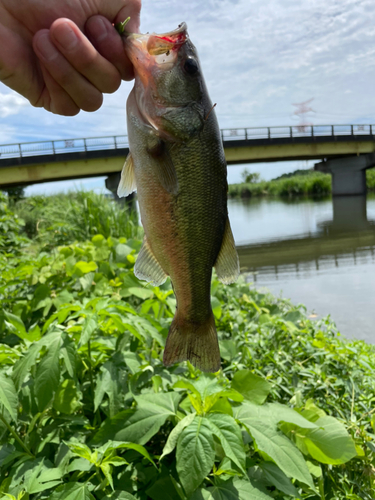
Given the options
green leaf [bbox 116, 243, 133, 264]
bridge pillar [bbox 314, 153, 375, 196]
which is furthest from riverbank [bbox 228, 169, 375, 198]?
green leaf [bbox 116, 243, 133, 264]

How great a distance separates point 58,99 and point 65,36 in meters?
0.40

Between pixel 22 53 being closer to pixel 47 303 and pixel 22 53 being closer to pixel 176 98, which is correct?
pixel 176 98

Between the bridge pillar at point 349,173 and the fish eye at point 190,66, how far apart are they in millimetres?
41161

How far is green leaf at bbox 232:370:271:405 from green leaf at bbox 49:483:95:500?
1.08m

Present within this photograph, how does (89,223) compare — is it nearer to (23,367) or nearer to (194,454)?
(23,367)

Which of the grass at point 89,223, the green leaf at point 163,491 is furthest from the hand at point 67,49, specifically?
the grass at point 89,223

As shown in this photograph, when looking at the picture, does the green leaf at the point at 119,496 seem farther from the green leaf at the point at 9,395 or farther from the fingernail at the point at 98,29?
the fingernail at the point at 98,29

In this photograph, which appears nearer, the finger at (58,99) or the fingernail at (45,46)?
the fingernail at (45,46)

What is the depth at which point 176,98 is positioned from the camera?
1.68m

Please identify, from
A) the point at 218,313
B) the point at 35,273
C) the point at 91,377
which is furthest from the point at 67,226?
the point at 91,377

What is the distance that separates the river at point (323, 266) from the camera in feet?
22.4

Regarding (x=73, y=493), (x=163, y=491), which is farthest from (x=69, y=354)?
(x=163, y=491)

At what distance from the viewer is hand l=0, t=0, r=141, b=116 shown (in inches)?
65.1

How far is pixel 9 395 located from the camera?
6.02ft
